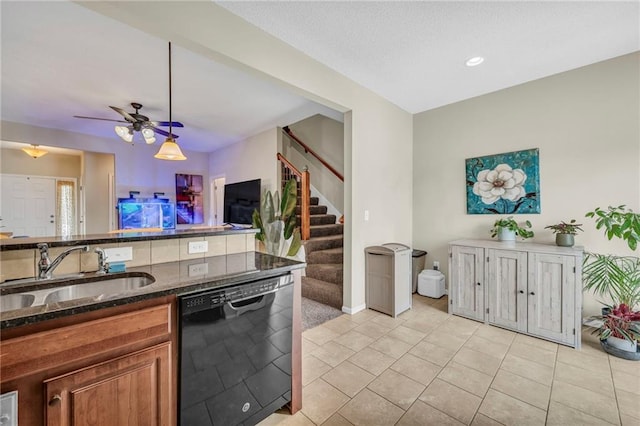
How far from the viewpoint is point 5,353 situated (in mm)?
851

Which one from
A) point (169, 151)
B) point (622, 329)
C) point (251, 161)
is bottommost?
point (622, 329)

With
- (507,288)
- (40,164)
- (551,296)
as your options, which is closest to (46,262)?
(507,288)

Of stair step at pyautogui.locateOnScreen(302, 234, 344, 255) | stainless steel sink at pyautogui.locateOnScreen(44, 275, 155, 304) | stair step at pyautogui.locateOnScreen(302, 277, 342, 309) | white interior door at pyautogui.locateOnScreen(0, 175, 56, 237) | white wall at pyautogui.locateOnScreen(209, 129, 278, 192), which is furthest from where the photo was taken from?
white interior door at pyautogui.locateOnScreen(0, 175, 56, 237)

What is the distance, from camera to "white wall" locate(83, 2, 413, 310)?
5.82ft

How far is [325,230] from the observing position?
478 centimetres

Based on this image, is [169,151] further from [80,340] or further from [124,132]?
[80,340]

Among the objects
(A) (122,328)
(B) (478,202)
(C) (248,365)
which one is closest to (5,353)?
(A) (122,328)

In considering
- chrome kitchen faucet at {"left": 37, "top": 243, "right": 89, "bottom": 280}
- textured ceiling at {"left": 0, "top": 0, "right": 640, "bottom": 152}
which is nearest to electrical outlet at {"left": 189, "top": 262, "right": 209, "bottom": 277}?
chrome kitchen faucet at {"left": 37, "top": 243, "right": 89, "bottom": 280}

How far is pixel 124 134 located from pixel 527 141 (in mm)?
5381

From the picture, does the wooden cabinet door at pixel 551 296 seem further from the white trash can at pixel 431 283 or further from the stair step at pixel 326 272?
the stair step at pixel 326 272

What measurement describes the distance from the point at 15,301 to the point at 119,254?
43cm

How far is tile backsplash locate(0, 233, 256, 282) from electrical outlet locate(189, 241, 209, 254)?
16 mm

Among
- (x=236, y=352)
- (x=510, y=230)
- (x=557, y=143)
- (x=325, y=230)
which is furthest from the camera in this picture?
(x=325, y=230)

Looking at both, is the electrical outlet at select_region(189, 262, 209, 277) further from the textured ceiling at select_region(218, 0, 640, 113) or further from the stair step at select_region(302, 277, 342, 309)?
the stair step at select_region(302, 277, 342, 309)
